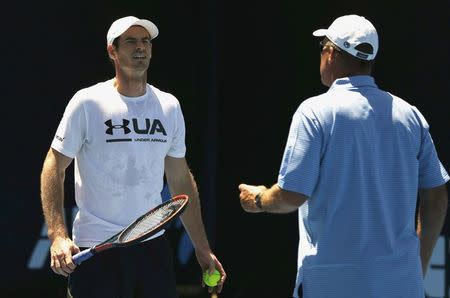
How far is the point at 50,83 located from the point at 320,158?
3504mm

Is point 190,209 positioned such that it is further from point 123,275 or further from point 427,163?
point 427,163

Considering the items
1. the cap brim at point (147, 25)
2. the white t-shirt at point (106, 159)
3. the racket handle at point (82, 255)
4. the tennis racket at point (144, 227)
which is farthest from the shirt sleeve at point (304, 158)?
the cap brim at point (147, 25)

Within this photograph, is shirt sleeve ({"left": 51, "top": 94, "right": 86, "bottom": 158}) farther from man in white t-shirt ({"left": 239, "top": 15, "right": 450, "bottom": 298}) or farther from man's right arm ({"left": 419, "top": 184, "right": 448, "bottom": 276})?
man's right arm ({"left": 419, "top": 184, "right": 448, "bottom": 276})

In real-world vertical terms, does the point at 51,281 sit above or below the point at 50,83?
below

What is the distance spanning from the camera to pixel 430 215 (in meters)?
4.09

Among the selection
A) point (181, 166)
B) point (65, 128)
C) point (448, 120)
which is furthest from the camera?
point (448, 120)

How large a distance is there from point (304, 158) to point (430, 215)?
62 cm

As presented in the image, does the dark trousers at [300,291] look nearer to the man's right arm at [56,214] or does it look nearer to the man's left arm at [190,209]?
the man's right arm at [56,214]

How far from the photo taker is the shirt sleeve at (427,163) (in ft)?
13.1

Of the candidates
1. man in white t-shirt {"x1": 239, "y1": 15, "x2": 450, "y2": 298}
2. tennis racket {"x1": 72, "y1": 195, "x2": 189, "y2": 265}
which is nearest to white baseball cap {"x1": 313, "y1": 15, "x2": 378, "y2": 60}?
man in white t-shirt {"x1": 239, "y1": 15, "x2": 450, "y2": 298}

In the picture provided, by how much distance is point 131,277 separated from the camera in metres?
4.66

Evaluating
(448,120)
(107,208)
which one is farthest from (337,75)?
(448,120)

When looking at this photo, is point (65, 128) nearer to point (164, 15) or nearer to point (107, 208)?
point (107, 208)

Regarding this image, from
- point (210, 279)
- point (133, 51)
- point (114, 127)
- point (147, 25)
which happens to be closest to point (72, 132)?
point (114, 127)
